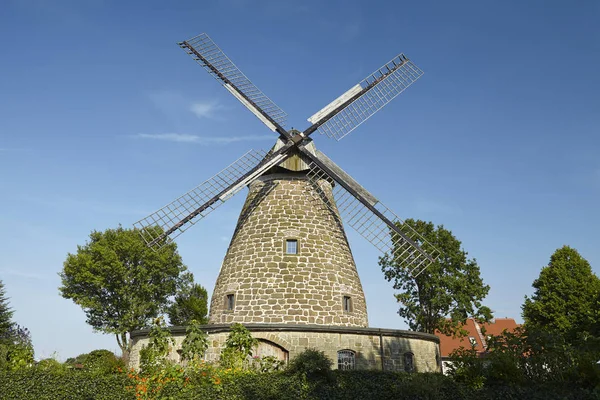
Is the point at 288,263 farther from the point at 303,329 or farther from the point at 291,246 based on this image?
the point at 303,329

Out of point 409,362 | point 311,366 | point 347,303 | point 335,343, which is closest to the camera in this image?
point 311,366

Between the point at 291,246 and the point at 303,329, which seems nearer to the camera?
the point at 303,329

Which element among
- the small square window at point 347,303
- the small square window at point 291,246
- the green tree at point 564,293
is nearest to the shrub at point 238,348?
the small square window at point 291,246

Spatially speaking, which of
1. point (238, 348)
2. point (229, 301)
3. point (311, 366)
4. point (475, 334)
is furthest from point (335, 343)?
point (475, 334)

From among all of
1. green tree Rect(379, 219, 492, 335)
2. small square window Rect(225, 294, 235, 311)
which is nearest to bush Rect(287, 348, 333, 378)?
small square window Rect(225, 294, 235, 311)

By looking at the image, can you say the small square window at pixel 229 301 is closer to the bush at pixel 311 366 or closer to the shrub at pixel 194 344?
the shrub at pixel 194 344

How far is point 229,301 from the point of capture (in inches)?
743

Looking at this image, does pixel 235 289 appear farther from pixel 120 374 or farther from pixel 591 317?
pixel 591 317

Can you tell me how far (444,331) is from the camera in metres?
30.0

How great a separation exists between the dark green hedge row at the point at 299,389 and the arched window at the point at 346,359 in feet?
17.2

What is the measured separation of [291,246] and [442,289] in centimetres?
1411

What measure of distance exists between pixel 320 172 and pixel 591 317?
2033 cm

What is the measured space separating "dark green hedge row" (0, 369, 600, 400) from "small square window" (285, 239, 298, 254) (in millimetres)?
7134

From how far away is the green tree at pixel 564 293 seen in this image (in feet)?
100
